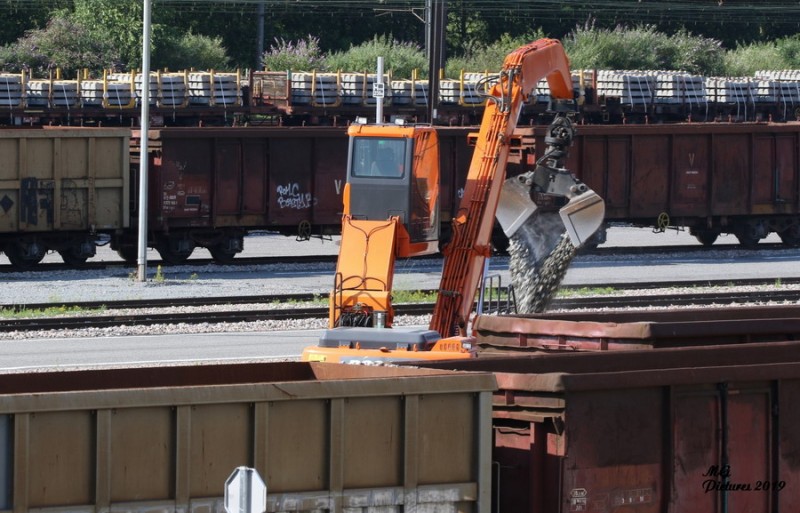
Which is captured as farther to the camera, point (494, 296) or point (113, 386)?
point (494, 296)

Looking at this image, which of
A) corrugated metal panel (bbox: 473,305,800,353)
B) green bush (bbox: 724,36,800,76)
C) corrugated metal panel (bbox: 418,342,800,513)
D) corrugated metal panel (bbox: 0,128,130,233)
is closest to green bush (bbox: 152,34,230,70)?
green bush (bbox: 724,36,800,76)

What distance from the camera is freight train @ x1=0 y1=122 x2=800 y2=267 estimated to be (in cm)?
2708

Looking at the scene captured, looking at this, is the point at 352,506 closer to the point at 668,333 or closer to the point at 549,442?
the point at 549,442

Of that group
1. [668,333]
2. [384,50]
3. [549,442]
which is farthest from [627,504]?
[384,50]

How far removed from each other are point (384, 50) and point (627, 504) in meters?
51.2

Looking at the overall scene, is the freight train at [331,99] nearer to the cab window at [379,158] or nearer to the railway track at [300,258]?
the railway track at [300,258]

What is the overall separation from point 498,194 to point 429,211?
3.43 feet

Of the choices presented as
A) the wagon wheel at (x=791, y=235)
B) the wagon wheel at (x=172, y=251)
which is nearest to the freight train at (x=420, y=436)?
the wagon wheel at (x=172, y=251)

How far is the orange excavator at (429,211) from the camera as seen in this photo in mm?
14031

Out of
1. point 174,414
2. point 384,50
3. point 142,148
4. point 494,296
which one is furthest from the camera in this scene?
point 384,50

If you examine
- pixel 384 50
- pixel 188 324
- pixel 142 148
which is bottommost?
pixel 188 324

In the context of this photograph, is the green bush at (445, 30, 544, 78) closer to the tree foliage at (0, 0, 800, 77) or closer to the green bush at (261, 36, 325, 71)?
the tree foliage at (0, 0, 800, 77)

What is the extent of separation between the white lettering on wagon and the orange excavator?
13584 mm

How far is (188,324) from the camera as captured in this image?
2042 centimetres
